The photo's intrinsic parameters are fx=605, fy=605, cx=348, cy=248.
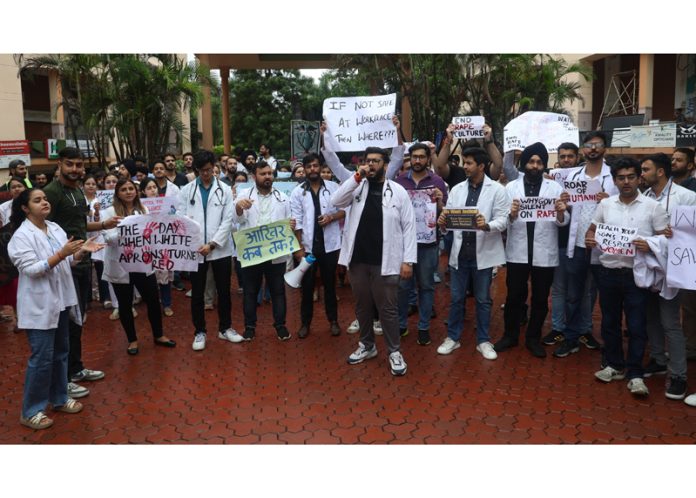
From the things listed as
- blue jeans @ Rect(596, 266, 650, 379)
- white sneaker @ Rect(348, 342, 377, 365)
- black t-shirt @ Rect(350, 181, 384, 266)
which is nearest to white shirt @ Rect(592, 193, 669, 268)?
blue jeans @ Rect(596, 266, 650, 379)

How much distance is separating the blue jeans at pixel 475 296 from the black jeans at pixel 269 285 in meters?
2.04

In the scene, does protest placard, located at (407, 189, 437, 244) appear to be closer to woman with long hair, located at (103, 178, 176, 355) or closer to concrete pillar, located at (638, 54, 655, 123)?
woman with long hair, located at (103, 178, 176, 355)

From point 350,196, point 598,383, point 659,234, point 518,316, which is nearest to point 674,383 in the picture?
point 598,383

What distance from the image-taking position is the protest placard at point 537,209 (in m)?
6.29

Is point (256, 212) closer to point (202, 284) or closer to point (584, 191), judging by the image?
point (202, 284)

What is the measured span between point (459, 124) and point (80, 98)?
13.2m

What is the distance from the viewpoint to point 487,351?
21.4ft

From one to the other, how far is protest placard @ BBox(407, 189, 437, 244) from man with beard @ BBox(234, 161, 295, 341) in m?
1.51

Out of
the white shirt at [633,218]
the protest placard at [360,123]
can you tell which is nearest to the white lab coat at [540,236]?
the white shirt at [633,218]

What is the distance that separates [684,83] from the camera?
945 inches

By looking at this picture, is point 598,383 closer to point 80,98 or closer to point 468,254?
point 468,254

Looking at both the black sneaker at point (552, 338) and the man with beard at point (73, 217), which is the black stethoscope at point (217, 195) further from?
the black sneaker at point (552, 338)

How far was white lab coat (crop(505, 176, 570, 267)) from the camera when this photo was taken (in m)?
6.34

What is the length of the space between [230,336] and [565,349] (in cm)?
379
